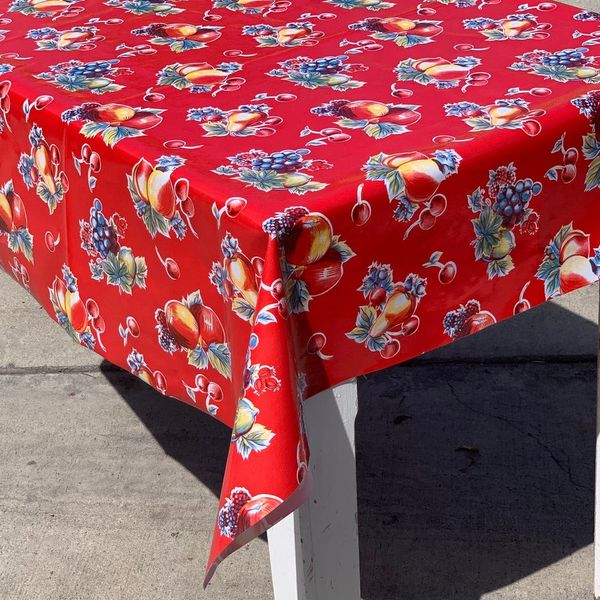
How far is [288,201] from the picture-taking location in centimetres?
131

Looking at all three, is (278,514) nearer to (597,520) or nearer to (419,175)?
(419,175)

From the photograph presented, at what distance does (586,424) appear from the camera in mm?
2525

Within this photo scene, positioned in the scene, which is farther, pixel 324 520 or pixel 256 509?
pixel 324 520

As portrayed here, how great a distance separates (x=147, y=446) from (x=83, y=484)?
7.6 inches

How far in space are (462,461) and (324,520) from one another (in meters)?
0.92

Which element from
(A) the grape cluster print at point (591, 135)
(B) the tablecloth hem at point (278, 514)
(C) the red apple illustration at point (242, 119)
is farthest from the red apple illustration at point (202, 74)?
(B) the tablecloth hem at point (278, 514)

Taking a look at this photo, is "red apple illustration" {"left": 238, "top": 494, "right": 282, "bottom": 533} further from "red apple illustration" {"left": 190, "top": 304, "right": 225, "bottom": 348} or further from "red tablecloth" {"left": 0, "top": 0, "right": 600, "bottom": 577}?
"red apple illustration" {"left": 190, "top": 304, "right": 225, "bottom": 348}

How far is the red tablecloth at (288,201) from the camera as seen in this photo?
1.30 metres

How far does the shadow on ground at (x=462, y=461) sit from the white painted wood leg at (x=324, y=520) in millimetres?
487

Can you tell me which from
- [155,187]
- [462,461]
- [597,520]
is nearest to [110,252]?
[155,187]

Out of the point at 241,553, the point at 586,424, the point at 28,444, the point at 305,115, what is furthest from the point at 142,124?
the point at 586,424

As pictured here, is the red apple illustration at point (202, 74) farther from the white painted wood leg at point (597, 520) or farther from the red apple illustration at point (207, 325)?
the white painted wood leg at point (597, 520)

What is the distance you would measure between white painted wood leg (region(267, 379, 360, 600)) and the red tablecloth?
3.7 inches

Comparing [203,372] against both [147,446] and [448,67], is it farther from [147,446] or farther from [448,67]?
[147,446]
